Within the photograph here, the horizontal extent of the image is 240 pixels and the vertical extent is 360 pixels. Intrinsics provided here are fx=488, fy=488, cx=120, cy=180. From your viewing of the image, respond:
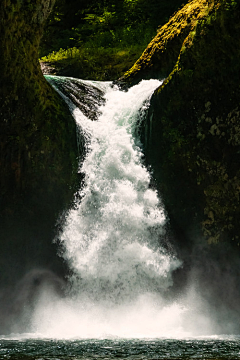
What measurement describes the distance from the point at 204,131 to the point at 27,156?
137 inches

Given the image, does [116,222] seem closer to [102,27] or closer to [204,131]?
[204,131]

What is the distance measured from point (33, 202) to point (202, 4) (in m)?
5.37

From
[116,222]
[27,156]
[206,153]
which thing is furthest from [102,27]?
[116,222]

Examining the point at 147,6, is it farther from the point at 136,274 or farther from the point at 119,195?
the point at 136,274

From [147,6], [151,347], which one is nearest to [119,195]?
[151,347]

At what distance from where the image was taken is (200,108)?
941cm

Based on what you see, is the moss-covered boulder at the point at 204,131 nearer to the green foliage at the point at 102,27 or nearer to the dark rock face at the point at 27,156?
the dark rock face at the point at 27,156

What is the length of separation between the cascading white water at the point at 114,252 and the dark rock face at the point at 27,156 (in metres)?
0.43

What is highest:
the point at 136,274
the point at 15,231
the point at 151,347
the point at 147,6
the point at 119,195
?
the point at 147,6

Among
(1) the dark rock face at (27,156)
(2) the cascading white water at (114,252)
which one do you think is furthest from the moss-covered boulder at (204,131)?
(1) the dark rock face at (27,156)

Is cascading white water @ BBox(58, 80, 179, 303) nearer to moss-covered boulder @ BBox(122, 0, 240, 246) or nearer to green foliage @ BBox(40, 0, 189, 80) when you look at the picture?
moss-covered boulder @ BBox(122, 0, 240, 246)

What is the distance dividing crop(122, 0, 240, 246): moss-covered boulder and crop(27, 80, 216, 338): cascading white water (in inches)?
18.0

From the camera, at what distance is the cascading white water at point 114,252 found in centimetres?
814

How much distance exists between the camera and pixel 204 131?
9.42 meters
